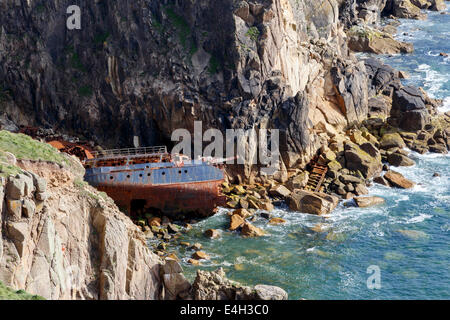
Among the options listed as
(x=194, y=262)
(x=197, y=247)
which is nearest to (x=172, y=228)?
(x=197, y=247)

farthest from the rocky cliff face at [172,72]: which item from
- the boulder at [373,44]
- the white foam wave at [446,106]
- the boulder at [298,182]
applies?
the boulder at [373,44]

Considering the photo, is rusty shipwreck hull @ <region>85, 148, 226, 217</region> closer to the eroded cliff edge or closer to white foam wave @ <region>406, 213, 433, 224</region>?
white foam wave @ <region>406, 213, 433, 224</region>

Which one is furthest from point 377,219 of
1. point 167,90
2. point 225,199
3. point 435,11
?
point 435,11

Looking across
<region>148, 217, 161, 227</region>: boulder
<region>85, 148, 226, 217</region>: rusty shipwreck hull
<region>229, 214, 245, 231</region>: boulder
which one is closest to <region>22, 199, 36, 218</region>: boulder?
<region>148, 217, 161, 227</region>: boulder

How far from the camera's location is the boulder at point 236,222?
52.0 metres

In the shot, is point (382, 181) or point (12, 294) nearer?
point (12, 294)

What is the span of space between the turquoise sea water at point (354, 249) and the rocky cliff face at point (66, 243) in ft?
39.3

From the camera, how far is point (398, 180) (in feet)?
197

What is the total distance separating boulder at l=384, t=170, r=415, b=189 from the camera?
59606mm

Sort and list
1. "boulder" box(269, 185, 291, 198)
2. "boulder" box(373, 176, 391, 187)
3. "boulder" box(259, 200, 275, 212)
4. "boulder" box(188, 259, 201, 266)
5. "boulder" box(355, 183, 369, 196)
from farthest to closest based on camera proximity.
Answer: "boulder" box(373, 176, 391, 187), "boulder" box(355, 183, 369, 196), "boulder" box(269, 185, 291, 198), "boulder" box(259, 200, 275, 212), "boulder" box(188, 259, 201, 266)

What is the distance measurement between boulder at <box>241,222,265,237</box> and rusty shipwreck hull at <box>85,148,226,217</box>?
529 cm

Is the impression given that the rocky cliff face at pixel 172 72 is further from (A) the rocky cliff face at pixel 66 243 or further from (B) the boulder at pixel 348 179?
(A) the rocky cliff face at pixel 66 243

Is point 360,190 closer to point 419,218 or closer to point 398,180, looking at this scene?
point 398,180

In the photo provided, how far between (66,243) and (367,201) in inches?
1307
